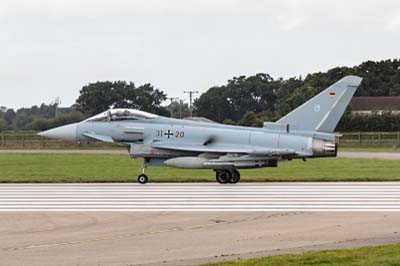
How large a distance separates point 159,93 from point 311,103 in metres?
58.2

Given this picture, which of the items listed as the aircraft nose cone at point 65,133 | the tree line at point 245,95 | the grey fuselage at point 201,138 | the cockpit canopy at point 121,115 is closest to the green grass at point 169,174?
the grey fuselage at point 201,138

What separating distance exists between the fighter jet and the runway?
0.79 meters

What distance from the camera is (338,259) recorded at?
9.48 metres

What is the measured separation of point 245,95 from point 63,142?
42.8m

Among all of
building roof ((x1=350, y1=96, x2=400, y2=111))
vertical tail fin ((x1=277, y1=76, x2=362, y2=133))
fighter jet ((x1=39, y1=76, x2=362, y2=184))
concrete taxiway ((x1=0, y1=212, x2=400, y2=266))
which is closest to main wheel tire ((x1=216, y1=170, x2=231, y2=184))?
fighter jet ((x1=39, y1=76, x2=362, y2=184))

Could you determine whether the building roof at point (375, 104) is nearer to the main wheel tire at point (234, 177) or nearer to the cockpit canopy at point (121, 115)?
the cockpit canopy at point (121, 115)

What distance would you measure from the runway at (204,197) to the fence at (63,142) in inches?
1404

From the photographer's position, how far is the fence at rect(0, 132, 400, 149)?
58750mm

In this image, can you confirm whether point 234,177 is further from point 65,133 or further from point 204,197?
point 65,133

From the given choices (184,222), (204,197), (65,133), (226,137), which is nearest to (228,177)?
(226,137)

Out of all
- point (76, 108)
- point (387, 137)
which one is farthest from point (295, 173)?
point (76, 108)

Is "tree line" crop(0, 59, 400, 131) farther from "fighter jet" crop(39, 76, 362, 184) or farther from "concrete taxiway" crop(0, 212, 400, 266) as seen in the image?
"concrete taxiway" crop(0, 212, 400, 266)

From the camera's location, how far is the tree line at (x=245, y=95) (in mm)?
77250

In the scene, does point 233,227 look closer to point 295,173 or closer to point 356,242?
point 356,242
